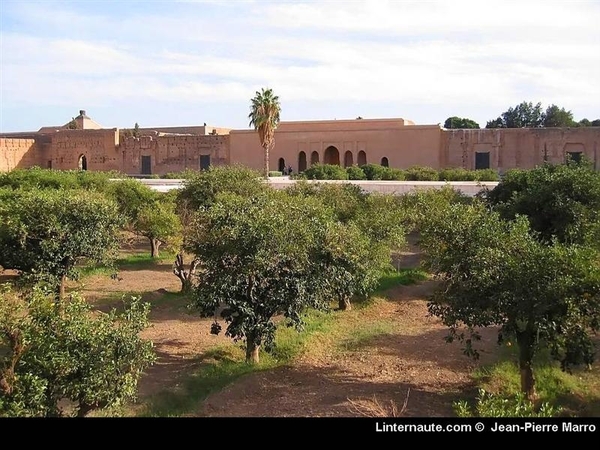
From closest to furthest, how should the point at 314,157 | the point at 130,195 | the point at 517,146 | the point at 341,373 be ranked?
1. the point at 341,373
2. the point at 130,195
3. the point at 517,146
4. the point at 314,157

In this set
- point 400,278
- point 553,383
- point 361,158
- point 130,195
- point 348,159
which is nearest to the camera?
point 553,383

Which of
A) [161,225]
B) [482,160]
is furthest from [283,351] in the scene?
[482,160]

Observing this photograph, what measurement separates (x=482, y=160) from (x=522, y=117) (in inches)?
959

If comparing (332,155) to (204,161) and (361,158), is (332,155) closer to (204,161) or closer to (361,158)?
(361,158)

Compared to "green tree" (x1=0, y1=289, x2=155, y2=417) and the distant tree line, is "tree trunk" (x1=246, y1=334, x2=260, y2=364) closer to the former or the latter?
"green tree" (x1=0, y1=289, x2=155, y2=417)

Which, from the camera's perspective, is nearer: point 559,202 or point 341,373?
point 341,373

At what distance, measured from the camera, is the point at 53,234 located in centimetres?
1222

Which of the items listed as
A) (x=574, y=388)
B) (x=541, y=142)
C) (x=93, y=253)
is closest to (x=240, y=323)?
(x=93, y=253)

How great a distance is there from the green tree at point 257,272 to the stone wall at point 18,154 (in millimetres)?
38758

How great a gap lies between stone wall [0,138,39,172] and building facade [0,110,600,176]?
0.24 ft

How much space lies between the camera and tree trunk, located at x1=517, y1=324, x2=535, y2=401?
843 centimetres

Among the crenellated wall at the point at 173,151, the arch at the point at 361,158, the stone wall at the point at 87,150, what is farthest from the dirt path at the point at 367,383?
the stone wall at the point at 87,150

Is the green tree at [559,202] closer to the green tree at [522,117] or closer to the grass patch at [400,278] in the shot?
the grass patch at [400,278]

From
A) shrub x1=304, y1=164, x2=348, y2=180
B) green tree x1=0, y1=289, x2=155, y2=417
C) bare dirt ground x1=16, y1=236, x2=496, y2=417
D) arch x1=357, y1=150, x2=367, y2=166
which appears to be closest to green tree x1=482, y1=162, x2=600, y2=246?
bare dirt ground x1=16, y1=236, x2=496, y2=417
